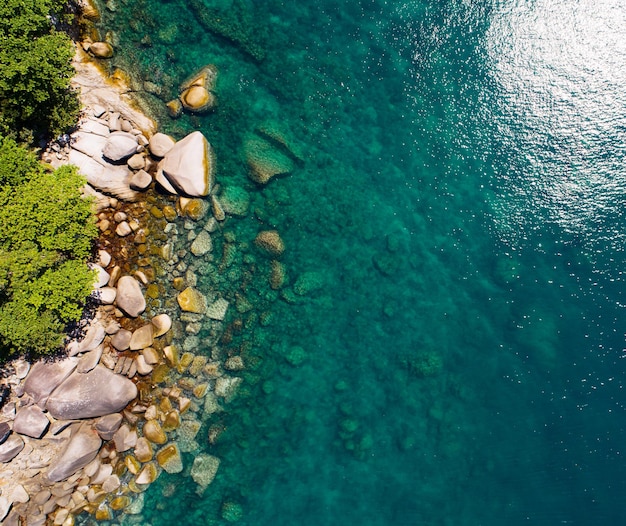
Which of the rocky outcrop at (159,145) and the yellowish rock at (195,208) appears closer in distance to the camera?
the rocky outcrop at (159,145)

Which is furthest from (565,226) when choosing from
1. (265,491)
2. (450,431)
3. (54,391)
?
(54,391)

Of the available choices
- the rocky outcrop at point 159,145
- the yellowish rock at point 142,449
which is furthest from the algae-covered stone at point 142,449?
the rocky outcrop at point 159,145

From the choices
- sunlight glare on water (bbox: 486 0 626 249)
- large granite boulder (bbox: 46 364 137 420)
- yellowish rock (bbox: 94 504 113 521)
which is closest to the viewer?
large granite boulder (bbox: 46 364 137 420)

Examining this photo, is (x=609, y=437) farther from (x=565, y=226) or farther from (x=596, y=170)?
(x=596, y=170)

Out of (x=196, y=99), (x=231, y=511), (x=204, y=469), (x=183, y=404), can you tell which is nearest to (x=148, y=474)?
(x=204, y=469)

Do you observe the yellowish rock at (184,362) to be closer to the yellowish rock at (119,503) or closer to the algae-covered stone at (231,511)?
the yellowish rock at (119,503)

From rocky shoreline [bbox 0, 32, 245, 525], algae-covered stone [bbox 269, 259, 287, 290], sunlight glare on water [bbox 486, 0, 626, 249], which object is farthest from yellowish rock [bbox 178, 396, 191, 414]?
sunlight glare on water [bbox 486, 0, 626, 249]

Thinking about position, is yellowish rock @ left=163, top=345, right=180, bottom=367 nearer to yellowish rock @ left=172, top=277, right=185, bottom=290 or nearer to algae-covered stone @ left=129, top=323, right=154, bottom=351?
algae-covered stone @ left=129, top=323, right=154, bottom=351
